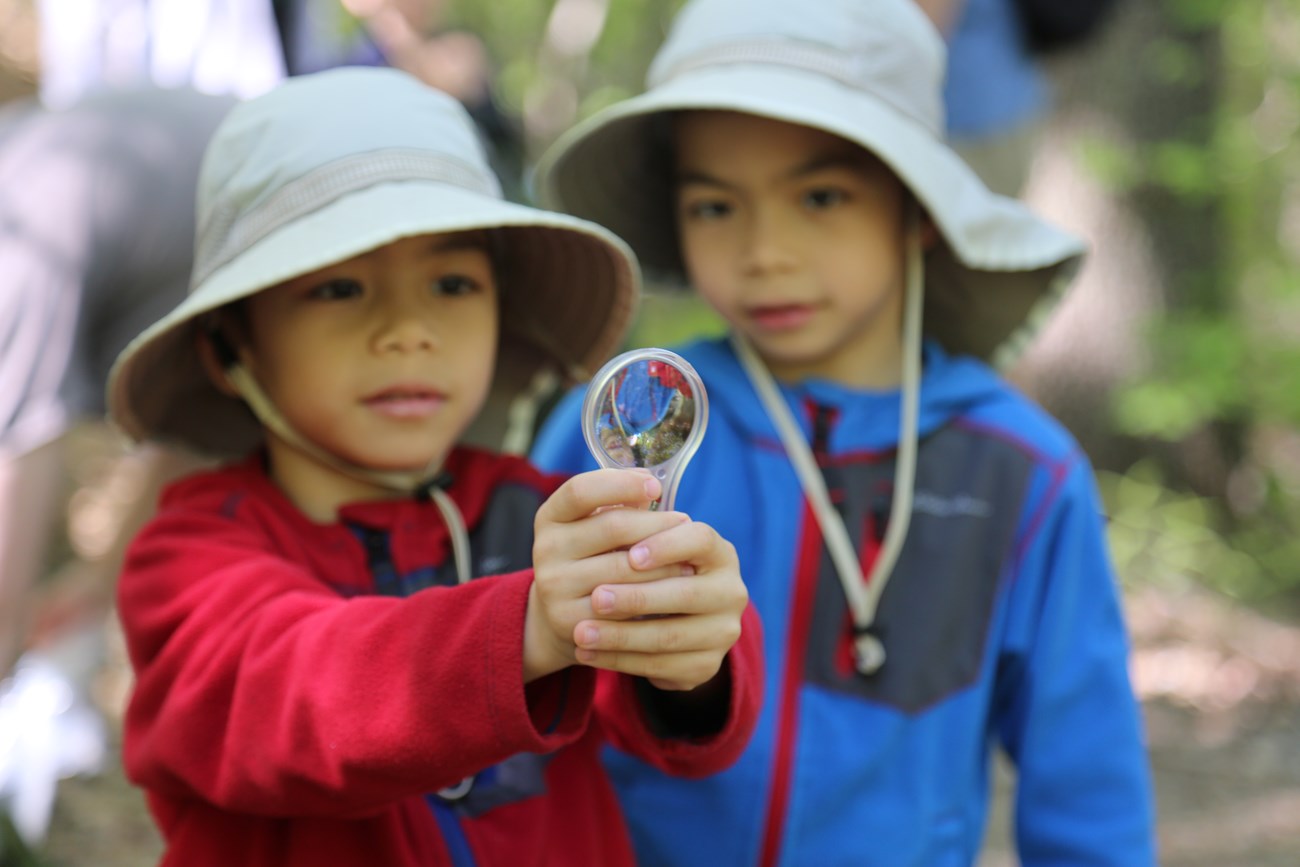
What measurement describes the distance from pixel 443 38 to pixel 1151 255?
3715 millimetres

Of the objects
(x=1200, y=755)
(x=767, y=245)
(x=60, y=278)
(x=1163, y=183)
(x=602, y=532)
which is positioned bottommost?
(x=1200, y=755)

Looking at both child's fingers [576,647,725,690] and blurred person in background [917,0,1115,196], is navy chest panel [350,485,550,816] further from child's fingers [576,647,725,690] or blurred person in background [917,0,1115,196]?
blurred person in background [917,0,1115,196]

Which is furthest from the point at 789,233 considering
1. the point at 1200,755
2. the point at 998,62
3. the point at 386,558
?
the point at 1200,755

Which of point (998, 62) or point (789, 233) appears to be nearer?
point (789, 233)

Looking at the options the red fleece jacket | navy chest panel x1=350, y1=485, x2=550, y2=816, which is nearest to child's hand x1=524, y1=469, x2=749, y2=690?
the red fleece jacket

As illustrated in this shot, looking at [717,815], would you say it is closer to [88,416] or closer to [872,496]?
[872,496]

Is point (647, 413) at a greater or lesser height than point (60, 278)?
greater

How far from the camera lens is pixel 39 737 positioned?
3109mm

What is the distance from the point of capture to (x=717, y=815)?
2023mm

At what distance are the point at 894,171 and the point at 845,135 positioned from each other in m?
0.19

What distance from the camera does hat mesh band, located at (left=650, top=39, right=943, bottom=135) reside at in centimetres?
219

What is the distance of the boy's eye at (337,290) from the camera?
1767mm

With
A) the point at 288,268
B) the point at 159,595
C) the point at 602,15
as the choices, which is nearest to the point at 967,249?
the point at 288,268

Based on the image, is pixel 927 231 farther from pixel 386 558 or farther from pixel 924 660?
pixel 386 558
